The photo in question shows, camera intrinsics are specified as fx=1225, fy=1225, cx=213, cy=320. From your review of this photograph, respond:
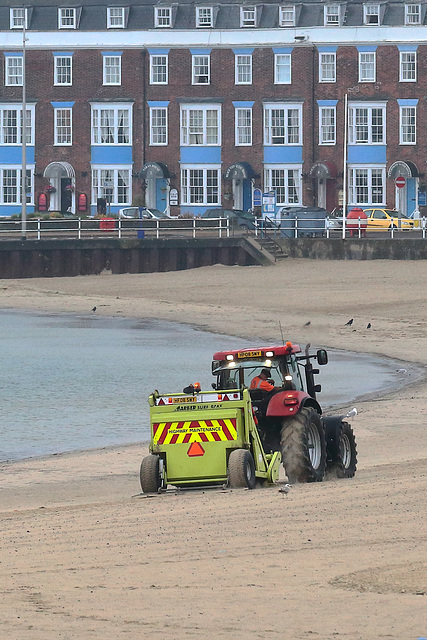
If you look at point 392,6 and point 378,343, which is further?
point 392,6

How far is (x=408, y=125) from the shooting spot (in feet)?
221

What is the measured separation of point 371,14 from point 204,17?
937cm

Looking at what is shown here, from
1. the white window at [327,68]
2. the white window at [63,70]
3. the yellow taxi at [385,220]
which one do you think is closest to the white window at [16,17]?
the white window at [63,70]

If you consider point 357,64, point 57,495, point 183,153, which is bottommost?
point 57,495

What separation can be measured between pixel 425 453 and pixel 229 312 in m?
23.5

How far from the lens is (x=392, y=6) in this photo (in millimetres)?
67688

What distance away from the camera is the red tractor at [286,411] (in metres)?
12.4

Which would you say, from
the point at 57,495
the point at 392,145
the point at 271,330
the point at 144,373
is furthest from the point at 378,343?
the point at 392,145

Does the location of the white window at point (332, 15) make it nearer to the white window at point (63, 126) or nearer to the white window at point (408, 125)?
the white window at point (408, 125)

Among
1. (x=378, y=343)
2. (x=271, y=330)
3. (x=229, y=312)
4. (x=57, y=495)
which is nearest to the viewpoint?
(x=57, y=495)

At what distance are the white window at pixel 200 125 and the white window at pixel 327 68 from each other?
607 cm

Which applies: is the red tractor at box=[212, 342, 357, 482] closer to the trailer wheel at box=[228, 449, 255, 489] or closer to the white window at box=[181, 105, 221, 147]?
the trailer wheel at box=[228, 449, 255, 489]

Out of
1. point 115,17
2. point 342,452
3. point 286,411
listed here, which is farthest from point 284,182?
point 286,411

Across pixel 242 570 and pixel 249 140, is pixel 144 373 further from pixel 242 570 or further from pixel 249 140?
pixel 249 140
